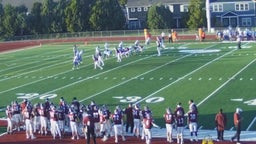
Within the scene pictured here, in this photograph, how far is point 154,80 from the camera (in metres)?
25.7

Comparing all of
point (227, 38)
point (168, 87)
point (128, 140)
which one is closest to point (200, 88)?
point (168, 87)

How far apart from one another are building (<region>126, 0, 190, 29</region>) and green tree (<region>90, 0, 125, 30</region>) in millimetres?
6557

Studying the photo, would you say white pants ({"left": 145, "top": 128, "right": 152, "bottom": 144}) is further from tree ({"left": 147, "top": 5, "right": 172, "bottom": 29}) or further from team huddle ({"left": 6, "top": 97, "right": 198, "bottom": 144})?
tree ({"left": 147, "top": 5, "right": 172, "bottom": 29})

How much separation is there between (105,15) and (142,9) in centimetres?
1116

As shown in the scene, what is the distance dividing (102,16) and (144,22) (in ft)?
28.3

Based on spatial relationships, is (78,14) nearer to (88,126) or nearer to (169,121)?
(88,126)

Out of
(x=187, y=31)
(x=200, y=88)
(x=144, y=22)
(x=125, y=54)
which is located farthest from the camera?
(x=144, y=22)

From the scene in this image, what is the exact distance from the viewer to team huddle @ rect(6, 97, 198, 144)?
15734 millimetres

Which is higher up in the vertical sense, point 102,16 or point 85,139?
point 102,16

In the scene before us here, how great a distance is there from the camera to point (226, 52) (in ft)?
113

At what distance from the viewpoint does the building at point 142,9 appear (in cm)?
6581

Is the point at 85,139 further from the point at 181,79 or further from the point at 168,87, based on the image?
the point at 181,79

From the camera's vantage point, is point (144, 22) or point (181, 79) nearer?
point (181, 79)

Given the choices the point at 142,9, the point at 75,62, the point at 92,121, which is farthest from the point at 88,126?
the point at 142,9
